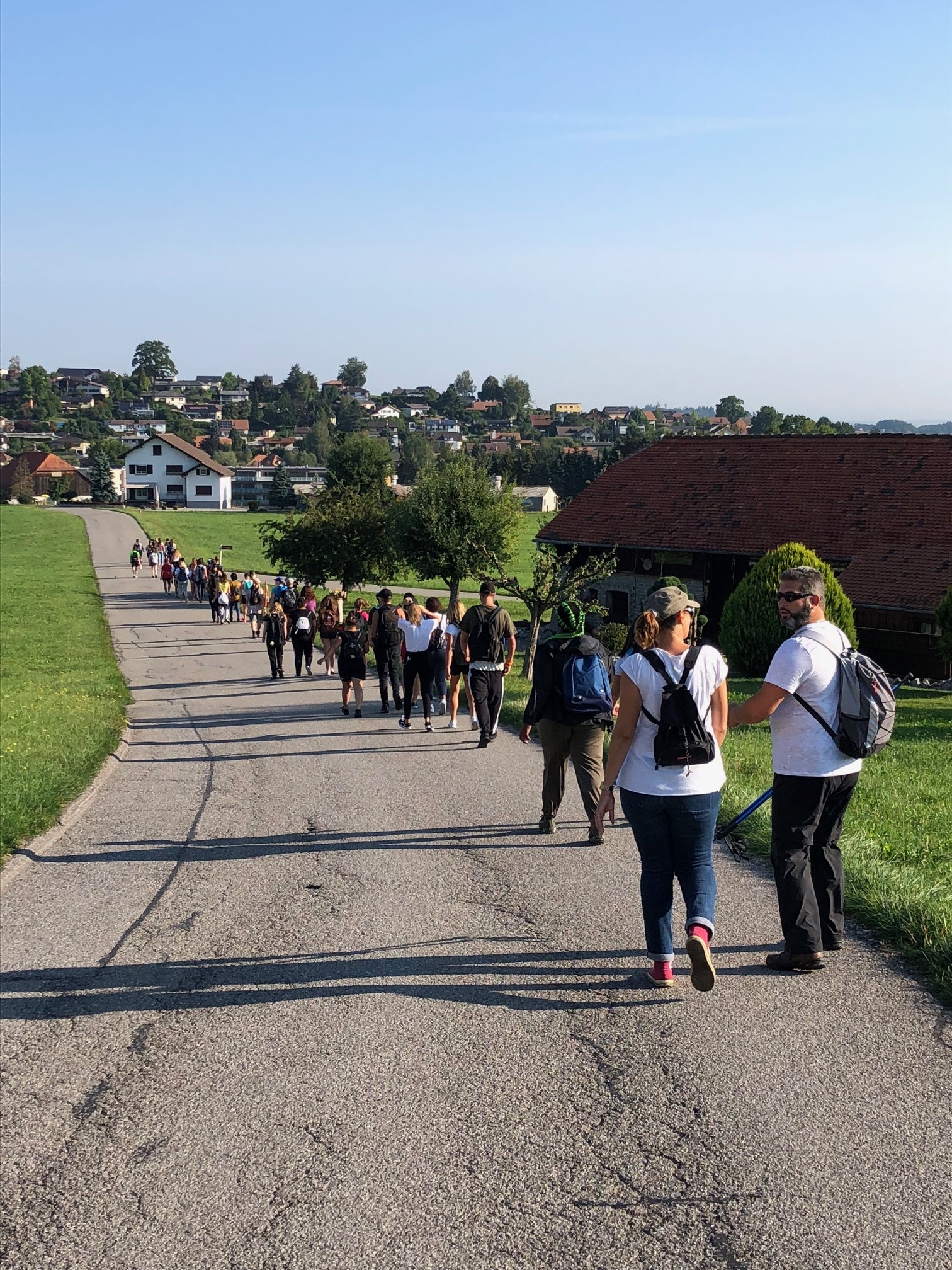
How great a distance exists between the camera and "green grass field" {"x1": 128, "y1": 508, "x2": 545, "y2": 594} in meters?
60.8

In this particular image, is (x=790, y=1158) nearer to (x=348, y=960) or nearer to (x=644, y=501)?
(x=348, y=960)

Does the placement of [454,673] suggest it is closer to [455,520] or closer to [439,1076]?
[439,1076]

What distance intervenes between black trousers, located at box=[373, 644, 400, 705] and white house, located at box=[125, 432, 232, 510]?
380ft

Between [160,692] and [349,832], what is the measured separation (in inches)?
522

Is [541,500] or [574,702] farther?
[541,500]

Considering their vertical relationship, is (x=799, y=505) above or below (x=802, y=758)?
below

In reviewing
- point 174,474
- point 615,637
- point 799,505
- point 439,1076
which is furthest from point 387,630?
point 174,474

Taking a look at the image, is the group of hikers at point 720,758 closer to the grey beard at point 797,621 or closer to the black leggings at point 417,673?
the grey beard at point 797,621

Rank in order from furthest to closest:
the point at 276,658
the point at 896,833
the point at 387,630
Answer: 1. the point at 276,658
2. the point at 387,630
3. the point at 896,833

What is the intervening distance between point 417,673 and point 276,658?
8.41 meters

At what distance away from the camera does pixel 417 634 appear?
14.7 m

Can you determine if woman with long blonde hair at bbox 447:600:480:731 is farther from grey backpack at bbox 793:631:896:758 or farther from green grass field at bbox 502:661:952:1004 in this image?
grey backpack at bbox 793:631:896:758

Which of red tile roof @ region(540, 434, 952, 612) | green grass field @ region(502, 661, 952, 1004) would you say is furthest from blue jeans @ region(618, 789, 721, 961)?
red tile roof @ region(540, 434, 952, 612)

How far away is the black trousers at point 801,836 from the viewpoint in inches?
231
